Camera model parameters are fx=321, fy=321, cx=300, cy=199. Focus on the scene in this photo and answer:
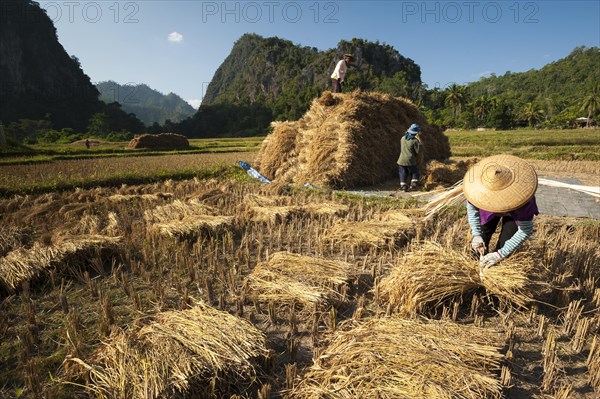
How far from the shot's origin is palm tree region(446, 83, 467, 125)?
52531mm

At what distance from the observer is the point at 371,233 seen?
3.66 metres

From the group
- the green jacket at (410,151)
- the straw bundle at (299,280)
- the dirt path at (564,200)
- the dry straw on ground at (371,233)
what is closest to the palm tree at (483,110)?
the dirt path at (564,200)

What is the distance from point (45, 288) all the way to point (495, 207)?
371 cm

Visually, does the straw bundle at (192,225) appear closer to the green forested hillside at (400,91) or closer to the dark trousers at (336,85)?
the dark trousers at (336,85)

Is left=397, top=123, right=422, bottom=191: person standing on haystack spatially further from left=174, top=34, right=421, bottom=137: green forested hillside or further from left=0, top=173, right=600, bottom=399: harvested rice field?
left=174, top=34, right=421, bottom=137: green forested hillside

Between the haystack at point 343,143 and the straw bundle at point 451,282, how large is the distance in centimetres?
453

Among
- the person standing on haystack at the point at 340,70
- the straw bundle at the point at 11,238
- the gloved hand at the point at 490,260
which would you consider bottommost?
the straw bundle at the point at 11,238

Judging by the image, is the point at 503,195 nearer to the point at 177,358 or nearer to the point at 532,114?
the point at 177,358

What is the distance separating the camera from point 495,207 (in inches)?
90.5

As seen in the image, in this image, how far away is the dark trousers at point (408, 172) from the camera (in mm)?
6695

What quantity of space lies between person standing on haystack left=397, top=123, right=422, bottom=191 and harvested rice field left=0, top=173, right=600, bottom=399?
102 inches

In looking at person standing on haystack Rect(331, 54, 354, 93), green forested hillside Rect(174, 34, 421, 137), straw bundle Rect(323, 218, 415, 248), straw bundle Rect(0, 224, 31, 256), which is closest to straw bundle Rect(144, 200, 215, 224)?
straw bundle Rect(0, 224, 31, 256)

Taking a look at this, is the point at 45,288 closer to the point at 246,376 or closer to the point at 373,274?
the point at 246,376

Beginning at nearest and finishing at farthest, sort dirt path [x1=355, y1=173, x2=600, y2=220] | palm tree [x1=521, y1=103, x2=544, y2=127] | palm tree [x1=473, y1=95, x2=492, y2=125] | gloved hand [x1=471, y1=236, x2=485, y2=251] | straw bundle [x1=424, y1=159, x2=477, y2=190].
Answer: gloved hand [x1=471, y1=236, x2=485, y2=251]
dirt path [x1=355, y1=173, x2=600, y2=220]
straw bundle [x1=424, y1=159, x2=477, y2=190]
palm tree [x1=521, y1=103, x2=544, y2=127]
palm tree [x1=473, y1=95, x2=492, y2=125]
